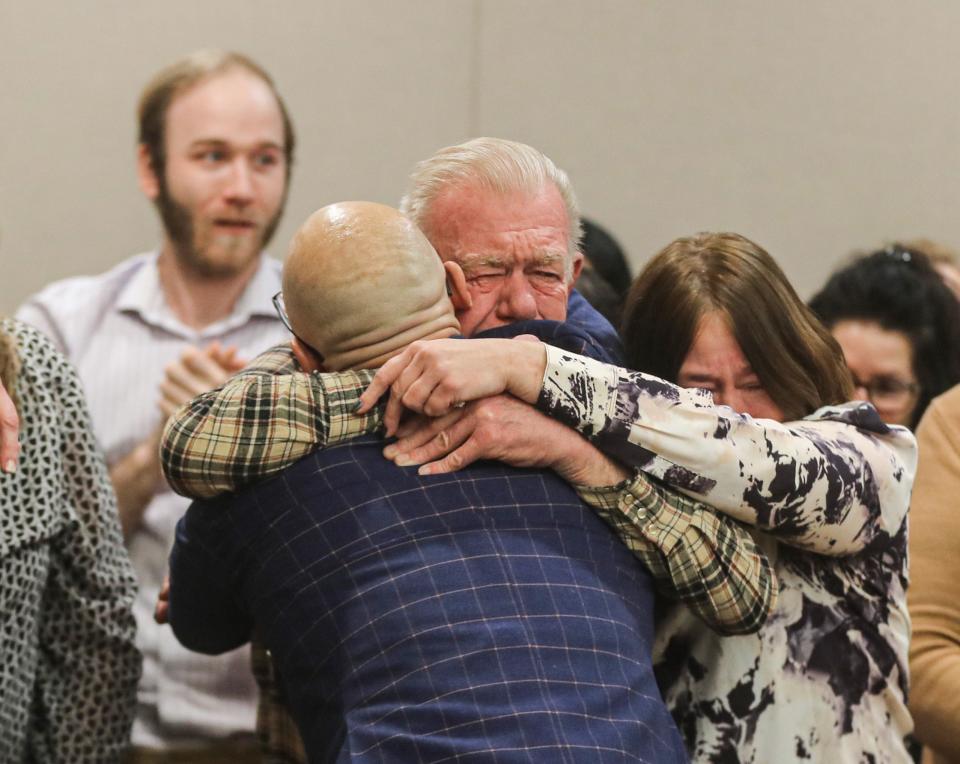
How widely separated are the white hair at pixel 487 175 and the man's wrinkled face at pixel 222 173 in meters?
1.43

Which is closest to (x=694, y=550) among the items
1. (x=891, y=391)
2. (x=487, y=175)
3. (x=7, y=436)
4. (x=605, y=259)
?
(x=487, y=175)

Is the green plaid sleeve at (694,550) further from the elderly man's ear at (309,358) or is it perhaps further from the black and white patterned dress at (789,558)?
the elderly man's ear at (309,358)

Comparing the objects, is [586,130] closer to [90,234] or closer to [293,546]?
[90,234]

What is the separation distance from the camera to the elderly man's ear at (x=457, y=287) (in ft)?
5.86

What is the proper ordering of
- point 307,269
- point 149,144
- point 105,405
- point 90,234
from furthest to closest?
1. point 90,234
2. point 149,144
3. point 105,405
4. point 307,269

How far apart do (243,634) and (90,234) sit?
247cm

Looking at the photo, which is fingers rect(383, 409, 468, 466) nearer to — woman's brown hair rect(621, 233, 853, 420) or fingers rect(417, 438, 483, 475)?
fingers rect(417, 438, 483, 475)

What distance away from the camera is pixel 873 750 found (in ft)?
5.90

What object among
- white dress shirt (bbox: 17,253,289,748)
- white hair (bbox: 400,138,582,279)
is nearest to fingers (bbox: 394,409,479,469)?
white hair (bbox: 400,138,582,279)

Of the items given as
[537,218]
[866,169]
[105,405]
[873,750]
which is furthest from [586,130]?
[873,750]

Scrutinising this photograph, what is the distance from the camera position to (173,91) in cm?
338

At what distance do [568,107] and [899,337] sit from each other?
188 cm

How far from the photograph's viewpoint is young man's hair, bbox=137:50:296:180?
3373 millimetres

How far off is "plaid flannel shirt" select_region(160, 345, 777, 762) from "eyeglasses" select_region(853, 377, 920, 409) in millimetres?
1198
